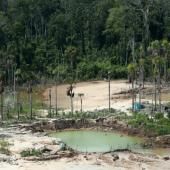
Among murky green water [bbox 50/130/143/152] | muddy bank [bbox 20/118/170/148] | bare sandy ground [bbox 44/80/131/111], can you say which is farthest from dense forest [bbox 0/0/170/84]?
murky green water [bbox 50/130/143/152]

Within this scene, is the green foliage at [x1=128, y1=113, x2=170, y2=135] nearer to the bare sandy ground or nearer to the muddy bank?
the muddy bank

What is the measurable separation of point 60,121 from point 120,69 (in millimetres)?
38665

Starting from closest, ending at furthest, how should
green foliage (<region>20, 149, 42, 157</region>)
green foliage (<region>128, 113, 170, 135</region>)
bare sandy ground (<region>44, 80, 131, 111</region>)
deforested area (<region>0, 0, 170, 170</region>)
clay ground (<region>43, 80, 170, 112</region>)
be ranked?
1. green foliage (<region>20, 149, 42, 157</region>)
2. deforested area (<region>0, 0, 170, 170</region>)
3. green foliage (<region>128, 113, 170, 135</region>)
4. bare sandy ground (<region>44, 80, 131, 111</region>)
5. clay ground (<region>43, 80, 170, 112</region>)

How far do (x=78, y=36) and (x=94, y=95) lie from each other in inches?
1254

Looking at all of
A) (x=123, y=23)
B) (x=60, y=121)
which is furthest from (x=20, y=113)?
(x=123, y=23)

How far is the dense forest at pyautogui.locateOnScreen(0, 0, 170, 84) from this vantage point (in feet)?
311

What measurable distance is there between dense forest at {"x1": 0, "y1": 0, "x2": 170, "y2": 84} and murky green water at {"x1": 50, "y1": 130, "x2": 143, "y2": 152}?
3624 centimetres

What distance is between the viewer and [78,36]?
106 metres

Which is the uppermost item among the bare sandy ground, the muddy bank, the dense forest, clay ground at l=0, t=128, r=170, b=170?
the dense forest

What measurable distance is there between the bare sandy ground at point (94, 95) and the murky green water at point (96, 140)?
997 cm

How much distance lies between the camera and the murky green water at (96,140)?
157 feet

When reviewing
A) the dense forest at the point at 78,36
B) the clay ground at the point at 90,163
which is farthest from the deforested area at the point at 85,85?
the dense forest at the point at 78,36

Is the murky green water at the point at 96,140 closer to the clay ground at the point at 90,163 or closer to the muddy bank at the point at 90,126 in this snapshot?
the muddy bank at the point at 90,126

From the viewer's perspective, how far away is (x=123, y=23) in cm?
10038
